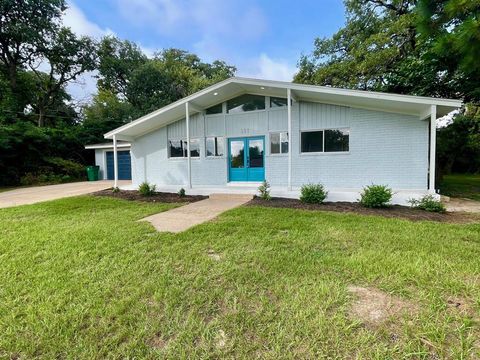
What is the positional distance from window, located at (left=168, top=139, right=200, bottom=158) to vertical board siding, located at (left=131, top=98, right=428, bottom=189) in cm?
25

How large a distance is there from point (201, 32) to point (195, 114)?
12.3 m

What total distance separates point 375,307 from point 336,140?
7.67 meters

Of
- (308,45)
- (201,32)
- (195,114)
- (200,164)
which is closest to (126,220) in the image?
(200,164)

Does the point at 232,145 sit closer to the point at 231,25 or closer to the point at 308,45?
the point at 231,25

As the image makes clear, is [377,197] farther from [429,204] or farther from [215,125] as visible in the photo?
[215,125]

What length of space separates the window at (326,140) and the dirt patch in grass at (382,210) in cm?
248

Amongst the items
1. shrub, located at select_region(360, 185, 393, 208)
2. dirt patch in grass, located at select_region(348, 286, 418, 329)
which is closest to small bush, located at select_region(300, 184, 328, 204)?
shrub, located at select_region(360, 185, 393, 208)

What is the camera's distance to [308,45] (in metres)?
17.3

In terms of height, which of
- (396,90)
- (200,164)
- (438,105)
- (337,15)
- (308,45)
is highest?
(337,15)

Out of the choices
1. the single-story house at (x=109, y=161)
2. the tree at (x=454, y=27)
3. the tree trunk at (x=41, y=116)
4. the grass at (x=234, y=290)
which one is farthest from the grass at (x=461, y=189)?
the tree trunk at (x=41, y=116)

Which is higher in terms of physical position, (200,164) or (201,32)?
(201,32)

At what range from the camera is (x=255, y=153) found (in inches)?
416

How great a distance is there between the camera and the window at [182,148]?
1157 cm

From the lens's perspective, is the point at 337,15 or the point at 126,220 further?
the point at 337,15
